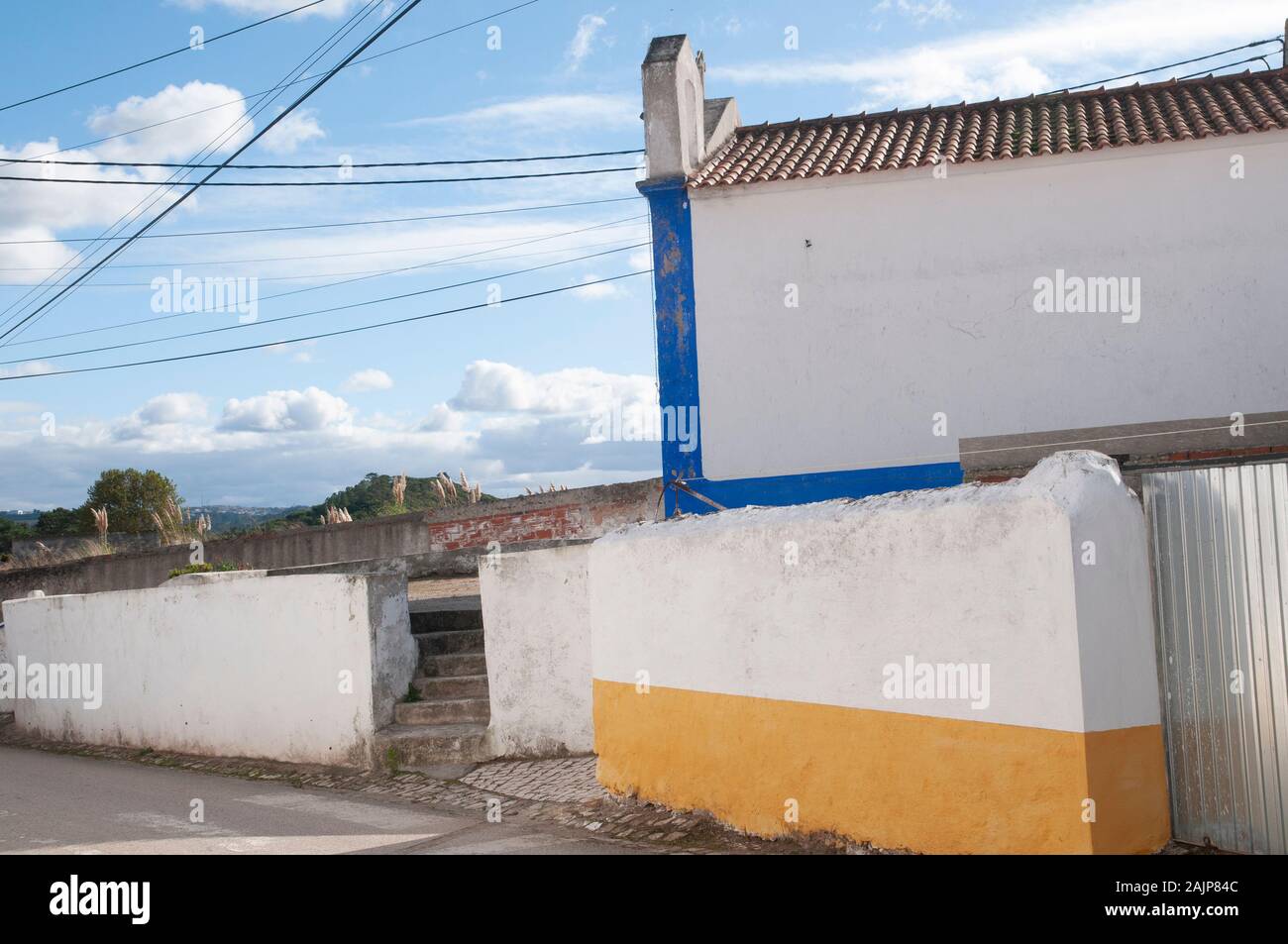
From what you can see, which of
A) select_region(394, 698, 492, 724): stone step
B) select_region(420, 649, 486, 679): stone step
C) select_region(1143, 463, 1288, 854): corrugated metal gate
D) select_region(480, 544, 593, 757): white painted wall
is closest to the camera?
select_region(1143, 463, 1288, 854): corrugated metal gate

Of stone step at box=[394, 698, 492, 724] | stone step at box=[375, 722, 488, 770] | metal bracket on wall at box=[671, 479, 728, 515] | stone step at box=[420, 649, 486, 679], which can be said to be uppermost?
metal bracket on wall at box=[671, 479, 728, 515]

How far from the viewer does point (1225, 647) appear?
5438 mm

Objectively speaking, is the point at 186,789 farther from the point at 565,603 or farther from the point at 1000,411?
the point at 1000,411

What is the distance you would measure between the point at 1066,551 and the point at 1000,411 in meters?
10.2

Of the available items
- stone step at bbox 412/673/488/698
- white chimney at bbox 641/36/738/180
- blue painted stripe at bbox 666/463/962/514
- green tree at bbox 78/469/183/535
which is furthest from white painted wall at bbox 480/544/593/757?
green tree at bbox 78/469/183/535

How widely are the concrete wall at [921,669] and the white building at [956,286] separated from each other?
7.59 metres

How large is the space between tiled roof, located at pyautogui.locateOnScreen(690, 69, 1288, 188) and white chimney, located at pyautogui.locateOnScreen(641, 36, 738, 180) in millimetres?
316

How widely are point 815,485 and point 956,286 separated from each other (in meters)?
3.14

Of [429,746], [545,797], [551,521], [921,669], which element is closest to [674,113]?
[551,521]

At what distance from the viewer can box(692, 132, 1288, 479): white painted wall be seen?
1464 cm

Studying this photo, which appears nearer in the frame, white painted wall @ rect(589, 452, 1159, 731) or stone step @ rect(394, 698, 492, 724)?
white painted wall @ rect(589, 452, 1159, 731)

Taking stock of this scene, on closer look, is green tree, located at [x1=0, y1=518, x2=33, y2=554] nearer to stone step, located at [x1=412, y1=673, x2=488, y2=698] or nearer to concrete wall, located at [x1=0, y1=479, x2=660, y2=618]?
concrete wall, located at [x1=0, y1=479, x2=660, y2=618]

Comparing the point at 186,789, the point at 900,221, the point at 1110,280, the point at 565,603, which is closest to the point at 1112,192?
the point at 1110,280

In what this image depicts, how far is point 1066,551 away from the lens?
208 inches
